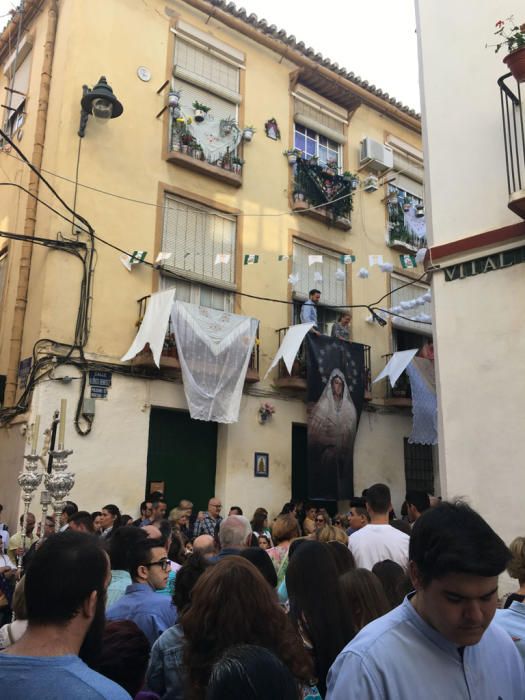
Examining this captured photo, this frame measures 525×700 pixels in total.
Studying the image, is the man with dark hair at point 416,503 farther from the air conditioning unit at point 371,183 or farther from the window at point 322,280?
the air conditioning unit at point 371,183

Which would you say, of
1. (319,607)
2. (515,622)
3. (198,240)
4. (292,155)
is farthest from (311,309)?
(515,622)

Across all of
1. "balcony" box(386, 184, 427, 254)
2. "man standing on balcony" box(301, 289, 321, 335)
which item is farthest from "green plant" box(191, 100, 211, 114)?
"balcony" box(386, 184, 427, 254)

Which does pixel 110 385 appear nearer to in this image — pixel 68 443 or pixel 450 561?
pixel 68 443

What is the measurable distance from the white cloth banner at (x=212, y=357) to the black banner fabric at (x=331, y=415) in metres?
1.76

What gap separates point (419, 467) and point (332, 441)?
3713mm

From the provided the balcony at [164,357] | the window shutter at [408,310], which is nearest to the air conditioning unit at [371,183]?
the window shutter at [408,310]

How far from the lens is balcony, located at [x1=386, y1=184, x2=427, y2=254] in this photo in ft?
55.2

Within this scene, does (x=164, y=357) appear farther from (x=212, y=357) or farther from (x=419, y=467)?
(x=419, y=467)

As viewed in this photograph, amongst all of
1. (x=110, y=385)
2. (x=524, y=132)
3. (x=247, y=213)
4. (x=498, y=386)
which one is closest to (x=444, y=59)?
(x=524, y=132)

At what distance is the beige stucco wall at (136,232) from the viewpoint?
36.6 ft

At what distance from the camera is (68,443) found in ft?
34.7

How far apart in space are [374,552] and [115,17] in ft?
39.4

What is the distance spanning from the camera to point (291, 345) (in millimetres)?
12883

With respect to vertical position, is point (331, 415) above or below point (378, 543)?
above
